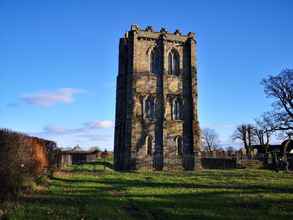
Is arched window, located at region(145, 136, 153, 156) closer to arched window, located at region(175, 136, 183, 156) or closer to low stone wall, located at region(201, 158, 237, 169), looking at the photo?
arched window, located at region(175, 136, 183, 156)

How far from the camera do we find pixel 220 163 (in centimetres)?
4638

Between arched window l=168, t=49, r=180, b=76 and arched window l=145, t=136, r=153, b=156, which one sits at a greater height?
arched window l=168, t=49, r=180, b=76

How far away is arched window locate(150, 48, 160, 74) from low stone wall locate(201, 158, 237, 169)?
1581 centimetres

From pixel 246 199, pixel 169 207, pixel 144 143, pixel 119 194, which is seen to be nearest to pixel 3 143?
pixel 119 194

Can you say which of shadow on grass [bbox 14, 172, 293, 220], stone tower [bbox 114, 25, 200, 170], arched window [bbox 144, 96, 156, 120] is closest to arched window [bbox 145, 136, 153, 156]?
stone tower [bbox 114, 25, 200, 170]

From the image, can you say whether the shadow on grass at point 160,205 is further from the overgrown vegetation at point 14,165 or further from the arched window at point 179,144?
the arched window at point 179,144

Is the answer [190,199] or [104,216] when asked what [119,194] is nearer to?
[190,199]

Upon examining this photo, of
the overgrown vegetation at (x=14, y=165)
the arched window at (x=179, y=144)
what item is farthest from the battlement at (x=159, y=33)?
the overgrown vegetation at (x=14, y=165)

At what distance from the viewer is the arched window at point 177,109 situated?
3934 centimetres

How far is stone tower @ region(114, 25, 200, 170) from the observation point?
37.7 metres

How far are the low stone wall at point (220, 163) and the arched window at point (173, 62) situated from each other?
568 inches

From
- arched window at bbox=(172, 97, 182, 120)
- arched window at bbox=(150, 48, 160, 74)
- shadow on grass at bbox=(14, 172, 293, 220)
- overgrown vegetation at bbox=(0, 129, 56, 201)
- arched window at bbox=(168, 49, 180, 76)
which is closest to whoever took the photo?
shadow on grass at bbox=(14, 172, 293, 220)

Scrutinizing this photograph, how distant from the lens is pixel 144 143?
1486 inches

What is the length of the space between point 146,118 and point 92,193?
23.3m
